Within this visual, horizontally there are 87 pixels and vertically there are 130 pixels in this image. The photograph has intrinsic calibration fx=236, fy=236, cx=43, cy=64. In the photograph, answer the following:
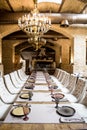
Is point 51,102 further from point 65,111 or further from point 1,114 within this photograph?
point 1,114

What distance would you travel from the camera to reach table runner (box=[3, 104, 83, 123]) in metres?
2.71

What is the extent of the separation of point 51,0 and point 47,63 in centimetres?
1170

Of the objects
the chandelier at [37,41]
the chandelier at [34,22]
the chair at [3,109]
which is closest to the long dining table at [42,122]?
the chair at [3,109]

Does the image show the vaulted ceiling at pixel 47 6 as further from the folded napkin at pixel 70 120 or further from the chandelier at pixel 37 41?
the folded napkin at pixel 70 120

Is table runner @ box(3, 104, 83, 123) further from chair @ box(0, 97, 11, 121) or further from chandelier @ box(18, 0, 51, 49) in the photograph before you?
chandelier @ box(18, 0, 51, 49)

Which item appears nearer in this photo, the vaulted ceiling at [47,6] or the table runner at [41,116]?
the table runner at [41,116]

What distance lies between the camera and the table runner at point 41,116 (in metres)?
2.71

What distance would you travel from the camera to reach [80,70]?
12719 mm

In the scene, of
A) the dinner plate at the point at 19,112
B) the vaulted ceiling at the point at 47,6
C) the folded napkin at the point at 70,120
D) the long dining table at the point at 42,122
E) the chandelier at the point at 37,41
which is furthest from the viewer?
the chandelier at the point at 37,41

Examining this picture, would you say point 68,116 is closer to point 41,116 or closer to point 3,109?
point 41,116

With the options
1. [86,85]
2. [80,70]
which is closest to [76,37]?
[80,70]

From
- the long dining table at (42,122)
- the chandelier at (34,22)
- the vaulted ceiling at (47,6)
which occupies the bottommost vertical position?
the long dining table at (42,122)

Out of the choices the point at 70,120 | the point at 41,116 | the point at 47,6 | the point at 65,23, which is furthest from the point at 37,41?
the point at 70,120

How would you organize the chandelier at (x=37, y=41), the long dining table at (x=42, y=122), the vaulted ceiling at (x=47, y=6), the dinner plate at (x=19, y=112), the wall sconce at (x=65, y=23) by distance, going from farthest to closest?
1. the chandelier at (x=37, y=41)
2. the wall sconce at (x=65, y=23)
3. the vaulted ceiling at (x=47, y=6)
4. the dinner plate at (x=19, y=112)
5. the long dining table at (x=42, y=122)
